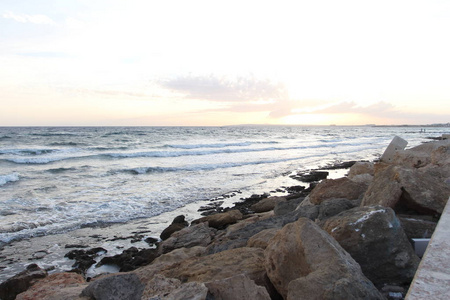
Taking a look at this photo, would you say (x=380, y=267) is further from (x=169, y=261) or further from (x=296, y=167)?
(x=296, y=167)

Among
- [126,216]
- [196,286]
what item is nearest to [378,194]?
[196,286]

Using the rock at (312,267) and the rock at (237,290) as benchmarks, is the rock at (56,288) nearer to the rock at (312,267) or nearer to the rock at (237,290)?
the rock at (237,290)

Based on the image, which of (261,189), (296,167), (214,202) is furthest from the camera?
(296,167)

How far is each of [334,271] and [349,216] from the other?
117cm

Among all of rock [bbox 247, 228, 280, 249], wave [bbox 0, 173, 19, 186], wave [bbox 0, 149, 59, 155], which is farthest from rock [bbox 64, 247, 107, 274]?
wave [bbox 0, 149, 59, 155]

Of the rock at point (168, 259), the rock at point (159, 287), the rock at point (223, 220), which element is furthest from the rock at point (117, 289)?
the rock at point (223, 220)

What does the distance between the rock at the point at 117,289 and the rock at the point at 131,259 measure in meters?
2.93

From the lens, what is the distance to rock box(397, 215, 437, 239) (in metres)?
4.35

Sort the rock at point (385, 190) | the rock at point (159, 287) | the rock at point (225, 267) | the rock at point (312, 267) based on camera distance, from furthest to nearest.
Result: the rock at point (385, 190) < the rock at point (225, 267) < the rock at point (159, 287) < the rock at point (312, 267)

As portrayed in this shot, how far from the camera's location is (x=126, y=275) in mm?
3822

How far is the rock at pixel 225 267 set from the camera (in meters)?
3.93

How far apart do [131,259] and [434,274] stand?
596 centimetres

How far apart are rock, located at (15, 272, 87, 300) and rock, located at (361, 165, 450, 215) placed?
4.17 metres

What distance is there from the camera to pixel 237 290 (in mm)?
3039
